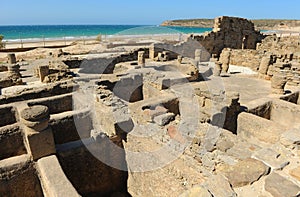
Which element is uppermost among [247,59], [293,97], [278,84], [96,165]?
[247,59]

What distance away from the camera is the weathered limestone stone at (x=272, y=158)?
4267mm

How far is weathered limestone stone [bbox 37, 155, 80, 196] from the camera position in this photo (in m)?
4.18

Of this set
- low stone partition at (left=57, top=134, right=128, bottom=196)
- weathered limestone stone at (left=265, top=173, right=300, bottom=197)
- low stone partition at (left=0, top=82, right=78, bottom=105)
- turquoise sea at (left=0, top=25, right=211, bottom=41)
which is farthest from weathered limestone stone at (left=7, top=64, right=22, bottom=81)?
turquoise sea at (left=0, top=25, right=211, bottom=41)

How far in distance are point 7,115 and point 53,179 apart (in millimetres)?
4184

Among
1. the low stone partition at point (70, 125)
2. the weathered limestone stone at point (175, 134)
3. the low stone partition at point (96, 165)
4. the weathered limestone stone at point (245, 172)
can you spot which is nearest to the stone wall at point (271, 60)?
the weathered limestone stone at point (175, 134)

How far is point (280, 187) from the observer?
369 cm

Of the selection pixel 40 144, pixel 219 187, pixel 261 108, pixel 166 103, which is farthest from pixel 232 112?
pixel 40 144

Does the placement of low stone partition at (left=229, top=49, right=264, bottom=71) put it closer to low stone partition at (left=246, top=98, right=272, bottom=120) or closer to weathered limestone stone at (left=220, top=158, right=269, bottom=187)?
low stone partition at (left=246, top=98, right=272, bottom=120)

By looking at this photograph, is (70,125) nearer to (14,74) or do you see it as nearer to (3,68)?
(14,74)

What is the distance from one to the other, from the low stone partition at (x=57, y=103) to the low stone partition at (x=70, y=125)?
1.38 meters

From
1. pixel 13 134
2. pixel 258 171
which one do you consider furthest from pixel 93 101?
pixel 258 171

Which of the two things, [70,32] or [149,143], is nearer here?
[149,143]

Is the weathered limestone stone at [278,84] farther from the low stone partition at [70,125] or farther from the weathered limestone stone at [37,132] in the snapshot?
the weathered limestone stone at [37,132]

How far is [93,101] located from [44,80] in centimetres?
692
